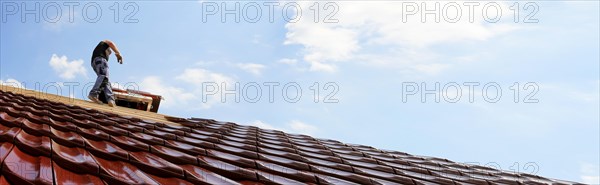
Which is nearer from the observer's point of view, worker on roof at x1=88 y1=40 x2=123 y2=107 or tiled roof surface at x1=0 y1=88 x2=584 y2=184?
tiled roof surface at x1=0 y1=88 x2=584 y2=184

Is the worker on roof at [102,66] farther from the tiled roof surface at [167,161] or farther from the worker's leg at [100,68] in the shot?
the tiled roof surface at [167,161]

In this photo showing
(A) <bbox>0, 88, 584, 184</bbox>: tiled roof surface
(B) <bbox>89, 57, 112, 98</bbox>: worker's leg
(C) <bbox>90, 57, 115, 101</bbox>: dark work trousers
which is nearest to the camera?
(A) <bbox>0, 88, 584, 184</bbox>: tiled roof surface

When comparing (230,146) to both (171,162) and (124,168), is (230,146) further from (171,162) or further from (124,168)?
(124,168)

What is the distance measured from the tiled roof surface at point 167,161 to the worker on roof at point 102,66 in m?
3.04

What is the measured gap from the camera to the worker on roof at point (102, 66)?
626cm

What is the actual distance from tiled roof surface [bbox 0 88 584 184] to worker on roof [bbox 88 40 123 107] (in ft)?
9.98

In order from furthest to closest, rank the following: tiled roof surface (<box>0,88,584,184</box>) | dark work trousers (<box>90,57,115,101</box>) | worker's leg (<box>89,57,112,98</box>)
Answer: worker's leg (<box>89,57,112,98</box>) < dark work trousers (<box>90,57,115,101</box>) < tiled roof surface (<box>0,88,584,184</box>)

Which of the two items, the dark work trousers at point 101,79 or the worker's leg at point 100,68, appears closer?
the dark work trousers at point 101,79

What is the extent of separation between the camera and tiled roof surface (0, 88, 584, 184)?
62.7 inches

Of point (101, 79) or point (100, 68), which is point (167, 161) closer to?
point (101, 79)

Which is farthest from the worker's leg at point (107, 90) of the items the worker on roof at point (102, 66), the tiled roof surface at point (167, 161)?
the tiled roof surface at point (167, 161)

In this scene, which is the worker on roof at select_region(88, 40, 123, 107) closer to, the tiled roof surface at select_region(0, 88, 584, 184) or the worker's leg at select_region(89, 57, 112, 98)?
the worker's leg at select_region(89, 57, 112, 98)

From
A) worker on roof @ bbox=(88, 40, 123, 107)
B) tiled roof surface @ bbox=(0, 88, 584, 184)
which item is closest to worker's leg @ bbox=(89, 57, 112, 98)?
worker on roof @ bbox=(88, 40, 123, 107)

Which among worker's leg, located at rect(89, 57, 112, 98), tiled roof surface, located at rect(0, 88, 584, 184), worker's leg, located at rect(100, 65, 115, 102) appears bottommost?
tiled roof surface, located at rect(0, 88, 584, 184)
